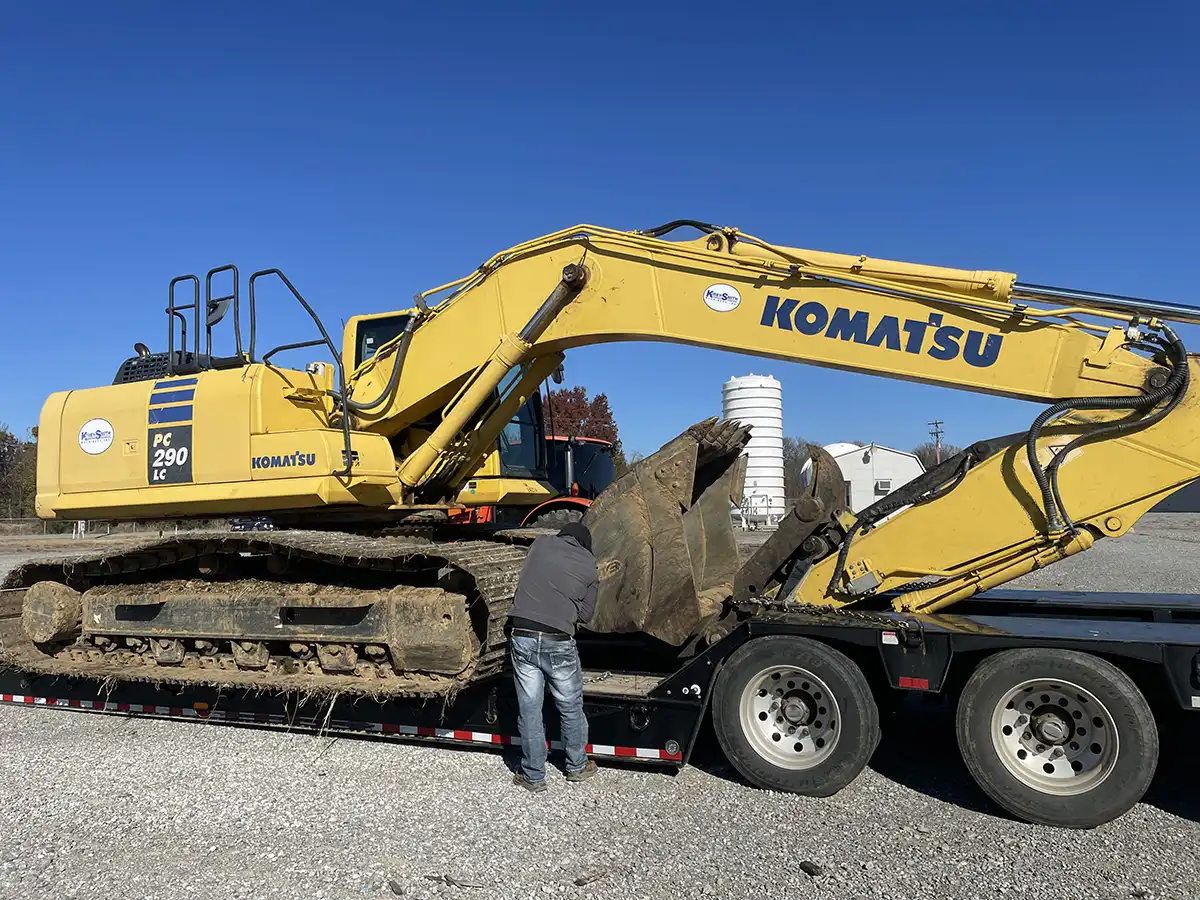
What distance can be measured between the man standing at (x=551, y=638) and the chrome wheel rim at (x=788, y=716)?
104 cm

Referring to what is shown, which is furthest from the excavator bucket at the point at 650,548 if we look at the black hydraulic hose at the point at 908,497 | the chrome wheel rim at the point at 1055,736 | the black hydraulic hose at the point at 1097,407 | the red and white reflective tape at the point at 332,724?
the black hydraulic hose at the point at 1097,407

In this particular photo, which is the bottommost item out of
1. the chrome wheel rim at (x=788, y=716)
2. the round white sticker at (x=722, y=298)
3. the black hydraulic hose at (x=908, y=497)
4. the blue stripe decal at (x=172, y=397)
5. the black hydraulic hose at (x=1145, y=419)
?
the chrome wheel rim at (x=788, y=716)

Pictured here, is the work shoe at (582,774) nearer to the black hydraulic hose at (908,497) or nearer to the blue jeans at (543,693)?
the blue jeans at (543,693)

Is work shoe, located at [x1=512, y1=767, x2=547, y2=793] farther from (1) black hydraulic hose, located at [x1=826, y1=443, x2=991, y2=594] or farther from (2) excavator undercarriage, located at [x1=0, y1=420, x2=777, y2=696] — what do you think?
(1) black hydraulic hose, located at [x1=826, y1=443, x2=991, y2=594]

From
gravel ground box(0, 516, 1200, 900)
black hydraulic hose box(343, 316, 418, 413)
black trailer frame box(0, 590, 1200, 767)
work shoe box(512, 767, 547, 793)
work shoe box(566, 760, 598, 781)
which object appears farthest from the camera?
black hydraulic hose box(343, 316, 418, 413)

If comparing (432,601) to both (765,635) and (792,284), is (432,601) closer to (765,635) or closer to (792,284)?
(765,635)

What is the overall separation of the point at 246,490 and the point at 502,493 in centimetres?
226

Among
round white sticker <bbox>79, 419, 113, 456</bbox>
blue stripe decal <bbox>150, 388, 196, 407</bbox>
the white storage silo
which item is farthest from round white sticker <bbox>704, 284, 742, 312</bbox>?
the white storage silo

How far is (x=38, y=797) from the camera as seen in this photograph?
5.46 m

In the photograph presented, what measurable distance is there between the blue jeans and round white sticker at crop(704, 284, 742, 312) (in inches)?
91.8

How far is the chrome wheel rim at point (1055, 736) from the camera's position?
4.65m

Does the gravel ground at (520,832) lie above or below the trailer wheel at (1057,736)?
below

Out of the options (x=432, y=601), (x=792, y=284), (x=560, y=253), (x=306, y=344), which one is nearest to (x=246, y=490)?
(x=306, y=344)

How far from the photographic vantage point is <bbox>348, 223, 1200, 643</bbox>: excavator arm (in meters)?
5.20
